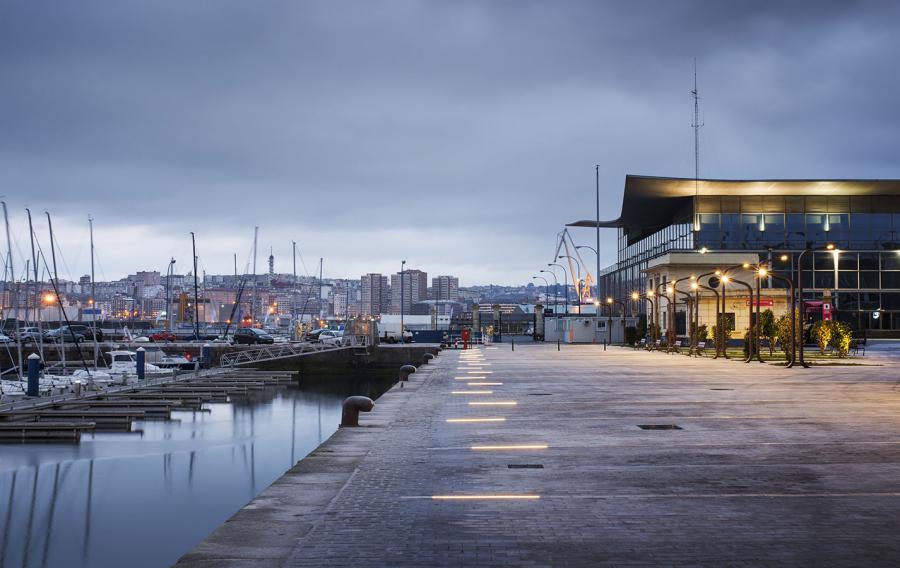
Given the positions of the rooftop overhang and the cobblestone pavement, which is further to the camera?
the rooftop overhang

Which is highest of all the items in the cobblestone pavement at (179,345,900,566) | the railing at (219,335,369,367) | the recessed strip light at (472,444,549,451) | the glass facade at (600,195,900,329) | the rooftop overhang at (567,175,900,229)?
the rooftop overhang at (567,175,900,229)

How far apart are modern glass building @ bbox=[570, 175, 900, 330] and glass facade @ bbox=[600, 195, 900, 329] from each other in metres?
0.11

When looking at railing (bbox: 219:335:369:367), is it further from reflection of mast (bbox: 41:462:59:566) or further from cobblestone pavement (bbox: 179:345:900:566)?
cobblestone pavement (bbox: 179:345:900:566)

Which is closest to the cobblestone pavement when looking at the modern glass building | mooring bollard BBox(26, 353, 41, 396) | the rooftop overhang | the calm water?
the calm water

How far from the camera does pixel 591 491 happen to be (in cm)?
1301

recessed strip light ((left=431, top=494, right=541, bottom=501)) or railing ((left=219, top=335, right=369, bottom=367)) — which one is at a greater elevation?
recessed strip light ((left=431, top=494, right=541, bottom=501))

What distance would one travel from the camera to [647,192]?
98312 mm

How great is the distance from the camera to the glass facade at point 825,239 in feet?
301

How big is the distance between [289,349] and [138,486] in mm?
57700

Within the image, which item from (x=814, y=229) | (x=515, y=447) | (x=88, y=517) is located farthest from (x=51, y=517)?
(x=814, y=229)

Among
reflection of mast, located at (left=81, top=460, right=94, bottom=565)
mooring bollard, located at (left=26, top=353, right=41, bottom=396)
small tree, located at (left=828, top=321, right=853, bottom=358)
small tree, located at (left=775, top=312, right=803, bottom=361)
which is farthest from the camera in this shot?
small tree, located at (left=828, top=321, right=853, bottom=358)

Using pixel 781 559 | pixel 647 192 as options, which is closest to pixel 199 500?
pixel 781 559

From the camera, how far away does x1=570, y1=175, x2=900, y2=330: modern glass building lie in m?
91.9

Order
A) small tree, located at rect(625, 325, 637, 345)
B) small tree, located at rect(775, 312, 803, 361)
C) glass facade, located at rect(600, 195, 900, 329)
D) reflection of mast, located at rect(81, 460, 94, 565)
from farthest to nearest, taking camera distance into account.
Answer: glass facade, located at rect(600, 195, 900, 329) < small tree, located at rect(625, 325, 637, 345) < small tree, located at rect(775, 312, 803, 361) < reflection of mast, located at rect(81, 460, 94, 565)
